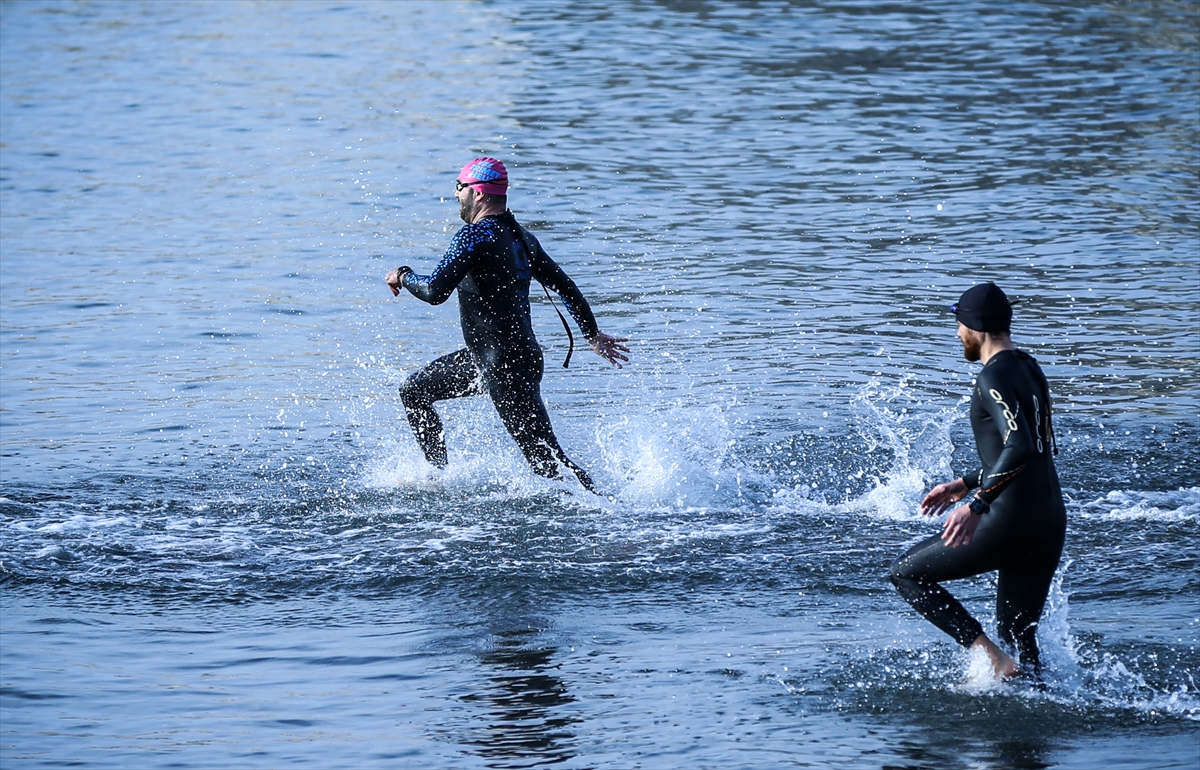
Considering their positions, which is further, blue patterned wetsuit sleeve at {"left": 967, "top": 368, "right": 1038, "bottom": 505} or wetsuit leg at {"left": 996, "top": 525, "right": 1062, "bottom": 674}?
wetsuit leg at {"left": 996, "top": 525, "right": 1062, "bottom": 674}

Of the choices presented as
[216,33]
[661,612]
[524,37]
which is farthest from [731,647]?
[216,33]

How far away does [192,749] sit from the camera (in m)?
7.70

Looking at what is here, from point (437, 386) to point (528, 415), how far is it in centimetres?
65

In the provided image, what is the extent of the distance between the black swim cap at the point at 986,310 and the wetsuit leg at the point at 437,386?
420 cm

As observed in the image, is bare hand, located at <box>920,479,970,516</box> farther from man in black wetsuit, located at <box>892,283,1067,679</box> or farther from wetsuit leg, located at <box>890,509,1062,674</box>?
wetsuit leg, located at <box>890,509,1062,674</box>

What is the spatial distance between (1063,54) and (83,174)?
17466 mm

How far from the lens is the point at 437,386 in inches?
439

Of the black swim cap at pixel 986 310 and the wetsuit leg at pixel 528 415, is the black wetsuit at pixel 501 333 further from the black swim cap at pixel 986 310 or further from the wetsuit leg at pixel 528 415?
the black swim cap at pixel 986 310

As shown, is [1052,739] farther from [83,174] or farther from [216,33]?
[216,33]

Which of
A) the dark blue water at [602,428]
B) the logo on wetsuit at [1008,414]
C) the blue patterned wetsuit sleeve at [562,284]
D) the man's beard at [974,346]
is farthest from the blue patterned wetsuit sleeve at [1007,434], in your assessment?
the blue patterned wetsuit sleeve at [562,284]

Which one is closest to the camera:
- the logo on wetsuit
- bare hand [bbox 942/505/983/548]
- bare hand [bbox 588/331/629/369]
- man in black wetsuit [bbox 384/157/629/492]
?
the logo on wetsuit

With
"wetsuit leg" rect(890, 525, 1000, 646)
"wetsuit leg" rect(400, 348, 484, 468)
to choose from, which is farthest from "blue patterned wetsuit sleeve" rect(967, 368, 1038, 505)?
"wetsuit leg" rect(400, 348, 484, 468)

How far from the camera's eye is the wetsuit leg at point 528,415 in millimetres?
10906

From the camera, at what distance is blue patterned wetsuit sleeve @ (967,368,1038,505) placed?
23.8ft
